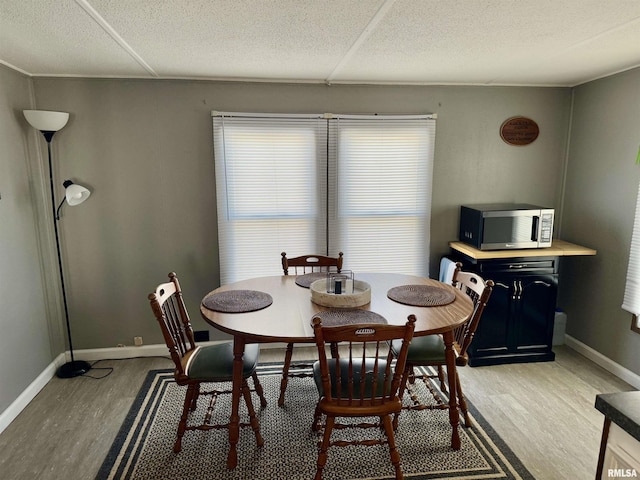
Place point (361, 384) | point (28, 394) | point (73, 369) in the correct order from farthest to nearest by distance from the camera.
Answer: point (73, 369), point (28, 394), point (361, 384)

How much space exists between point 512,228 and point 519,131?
0.96m

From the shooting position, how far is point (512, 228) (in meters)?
3.33

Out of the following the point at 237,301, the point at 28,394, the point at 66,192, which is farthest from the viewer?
the point at 66,192

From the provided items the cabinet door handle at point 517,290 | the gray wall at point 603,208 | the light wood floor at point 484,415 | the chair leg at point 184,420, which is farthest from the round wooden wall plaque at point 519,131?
the chair leg at point 184,420

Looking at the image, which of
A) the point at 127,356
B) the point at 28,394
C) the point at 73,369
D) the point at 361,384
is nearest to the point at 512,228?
the point at 361,384

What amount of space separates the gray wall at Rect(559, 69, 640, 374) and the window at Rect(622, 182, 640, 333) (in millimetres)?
78

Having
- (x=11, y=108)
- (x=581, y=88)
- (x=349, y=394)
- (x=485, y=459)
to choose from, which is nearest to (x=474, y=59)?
(x=581, y=88)

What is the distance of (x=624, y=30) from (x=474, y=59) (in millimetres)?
814

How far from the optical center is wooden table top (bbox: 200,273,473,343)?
81.1 inches

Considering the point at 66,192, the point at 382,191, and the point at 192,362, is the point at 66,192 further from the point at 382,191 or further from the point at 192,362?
the point at 382,191

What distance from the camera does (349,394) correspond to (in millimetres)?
1933

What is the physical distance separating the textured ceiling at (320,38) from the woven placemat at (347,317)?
4.81ft

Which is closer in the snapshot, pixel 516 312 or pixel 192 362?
pixel 192 362

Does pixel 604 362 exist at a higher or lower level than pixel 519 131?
lower
